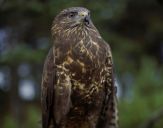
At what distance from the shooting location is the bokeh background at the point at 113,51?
1005 cm

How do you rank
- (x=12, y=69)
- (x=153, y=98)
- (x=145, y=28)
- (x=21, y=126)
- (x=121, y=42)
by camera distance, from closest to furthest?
(x=153, y=98) < (x=21, y=126) < (x=12, y=69) < (x=121, y=42) < (x=145, y=28)

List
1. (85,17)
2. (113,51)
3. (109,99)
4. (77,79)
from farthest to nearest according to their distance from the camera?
(113,51) → (109,99) → (77,79) → (85,17)

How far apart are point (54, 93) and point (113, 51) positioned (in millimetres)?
10157

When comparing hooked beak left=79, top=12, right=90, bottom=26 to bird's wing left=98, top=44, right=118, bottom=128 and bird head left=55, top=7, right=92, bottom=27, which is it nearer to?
bird head left=55, top=7, right=92, bottom=27

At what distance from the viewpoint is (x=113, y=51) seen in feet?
57.5

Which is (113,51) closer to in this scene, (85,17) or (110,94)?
(110,94)

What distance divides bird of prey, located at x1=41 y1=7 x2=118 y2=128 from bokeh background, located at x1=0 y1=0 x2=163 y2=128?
1.70ft

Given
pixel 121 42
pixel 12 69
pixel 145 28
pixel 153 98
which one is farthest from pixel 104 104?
pixel 145 28

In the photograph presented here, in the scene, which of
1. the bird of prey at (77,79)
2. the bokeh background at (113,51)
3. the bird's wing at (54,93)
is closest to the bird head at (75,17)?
the bird of prey at (77,79)

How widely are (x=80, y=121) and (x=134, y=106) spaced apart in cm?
553

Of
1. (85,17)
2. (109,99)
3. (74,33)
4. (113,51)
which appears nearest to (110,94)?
(109,99)

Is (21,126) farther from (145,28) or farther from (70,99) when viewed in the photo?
(70,99)

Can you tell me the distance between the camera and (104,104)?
7352 millimetres

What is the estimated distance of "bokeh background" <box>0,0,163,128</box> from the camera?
10.0m
